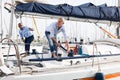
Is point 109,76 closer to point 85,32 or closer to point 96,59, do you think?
point 96,59

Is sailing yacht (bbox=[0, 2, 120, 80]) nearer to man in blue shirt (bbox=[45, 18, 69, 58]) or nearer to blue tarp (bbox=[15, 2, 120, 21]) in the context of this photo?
blue tarp (bbox=[15, 2, 120, 21])

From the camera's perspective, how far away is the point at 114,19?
27.0 ft

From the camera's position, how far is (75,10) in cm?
756

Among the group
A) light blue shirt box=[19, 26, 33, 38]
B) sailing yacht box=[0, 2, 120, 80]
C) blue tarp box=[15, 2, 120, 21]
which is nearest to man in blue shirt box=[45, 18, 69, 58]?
sailing yacht box=[0, 2, 120, 80]

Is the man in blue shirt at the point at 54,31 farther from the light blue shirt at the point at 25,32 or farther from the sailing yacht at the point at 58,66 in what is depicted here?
the light blue shirt at the point at 25,32

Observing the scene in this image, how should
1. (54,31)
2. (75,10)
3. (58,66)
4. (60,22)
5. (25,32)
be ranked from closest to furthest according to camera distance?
1. (58,66)
2. (60,22)
3. (54,31)
4. (75,10)
5. (25,32)

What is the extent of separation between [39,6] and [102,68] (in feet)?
8.44

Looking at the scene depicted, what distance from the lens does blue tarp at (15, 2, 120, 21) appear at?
701cm

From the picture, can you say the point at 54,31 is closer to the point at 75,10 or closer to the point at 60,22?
the point at 60,22

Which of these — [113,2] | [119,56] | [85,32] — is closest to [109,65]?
[119,56]

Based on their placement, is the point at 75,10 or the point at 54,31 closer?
the point at 54,31

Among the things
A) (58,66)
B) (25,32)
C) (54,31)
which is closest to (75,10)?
(54,31)

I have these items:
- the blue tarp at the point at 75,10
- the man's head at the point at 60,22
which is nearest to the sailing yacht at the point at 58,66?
the blue tarp at the point at 75,10

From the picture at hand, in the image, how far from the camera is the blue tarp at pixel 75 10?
7.01m
